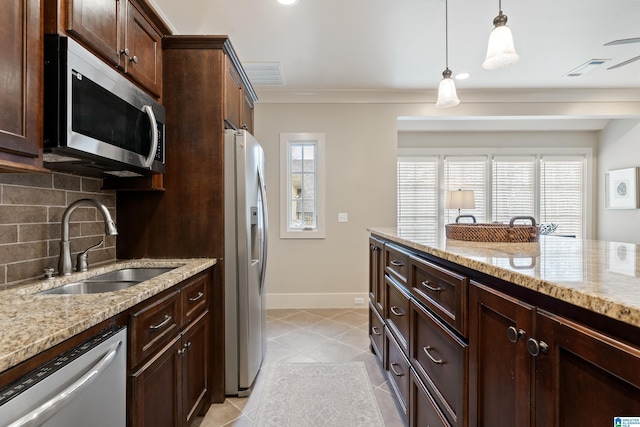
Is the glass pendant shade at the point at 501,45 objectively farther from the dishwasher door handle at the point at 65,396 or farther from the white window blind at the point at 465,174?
the white window blind at the point at 465,174

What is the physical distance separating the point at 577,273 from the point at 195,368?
1.74 metres

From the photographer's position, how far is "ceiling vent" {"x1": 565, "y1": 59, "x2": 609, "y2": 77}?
3.16 metres

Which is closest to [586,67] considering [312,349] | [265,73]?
[265,73]

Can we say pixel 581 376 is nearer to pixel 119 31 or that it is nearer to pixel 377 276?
pixel 377 276

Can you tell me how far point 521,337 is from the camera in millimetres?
757

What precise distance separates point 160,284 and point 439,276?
1149 millimetres

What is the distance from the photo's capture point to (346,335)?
2.97 meters

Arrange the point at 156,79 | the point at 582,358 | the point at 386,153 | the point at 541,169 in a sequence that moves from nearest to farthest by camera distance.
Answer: the point at 582,358, the point at 156,79, the point at 386,153, the point at 541,169

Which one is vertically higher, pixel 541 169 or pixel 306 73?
pixel 306 73

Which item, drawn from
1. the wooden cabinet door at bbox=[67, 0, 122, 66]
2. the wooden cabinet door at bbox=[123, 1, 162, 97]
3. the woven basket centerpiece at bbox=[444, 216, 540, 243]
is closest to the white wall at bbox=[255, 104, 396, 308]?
the wooden cabinet door at bbox=[123, 1, 162, 97]

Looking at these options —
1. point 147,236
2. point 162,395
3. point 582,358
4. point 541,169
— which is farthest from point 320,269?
point 541,169

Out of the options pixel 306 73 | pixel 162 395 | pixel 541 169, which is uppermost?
pixel 306 73

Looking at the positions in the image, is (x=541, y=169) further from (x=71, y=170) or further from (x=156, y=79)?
(x=71, y=170)

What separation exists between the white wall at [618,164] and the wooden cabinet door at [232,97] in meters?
5.85
